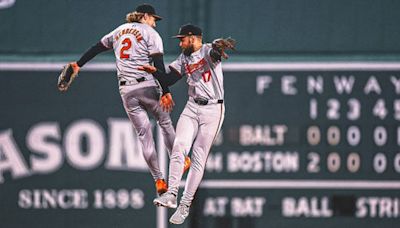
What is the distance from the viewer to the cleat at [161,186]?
376 inches

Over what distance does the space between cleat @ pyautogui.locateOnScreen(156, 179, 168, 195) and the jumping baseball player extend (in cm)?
32

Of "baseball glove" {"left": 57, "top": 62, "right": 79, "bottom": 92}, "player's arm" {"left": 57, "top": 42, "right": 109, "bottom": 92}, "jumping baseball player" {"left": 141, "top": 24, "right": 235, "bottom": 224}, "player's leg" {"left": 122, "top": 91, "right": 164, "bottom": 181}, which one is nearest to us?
"jumping baseball player" {"left": 141, "top": 24, "right": 235, "bottom": 224}

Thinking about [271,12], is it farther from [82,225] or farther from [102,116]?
[82,225]

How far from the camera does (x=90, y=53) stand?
1037cm

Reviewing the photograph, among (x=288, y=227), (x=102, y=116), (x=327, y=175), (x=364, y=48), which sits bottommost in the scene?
(x=288, y=227)

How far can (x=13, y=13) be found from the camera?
11.1m

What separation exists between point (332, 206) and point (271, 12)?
2.61 meters

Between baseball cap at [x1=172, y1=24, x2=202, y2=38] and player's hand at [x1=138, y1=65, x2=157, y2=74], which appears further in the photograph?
baseball cap at [x1=172, y1=24, x2=202, y2=38]

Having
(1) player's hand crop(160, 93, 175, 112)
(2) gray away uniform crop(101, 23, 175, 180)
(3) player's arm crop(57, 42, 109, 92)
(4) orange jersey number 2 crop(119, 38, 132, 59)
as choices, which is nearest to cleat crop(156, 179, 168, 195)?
(2) gray away uniform crop(101, 23, 175, 180)

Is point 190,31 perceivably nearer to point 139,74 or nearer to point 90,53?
point 139,74

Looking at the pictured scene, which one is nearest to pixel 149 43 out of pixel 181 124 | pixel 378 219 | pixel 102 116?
pixel 181 124

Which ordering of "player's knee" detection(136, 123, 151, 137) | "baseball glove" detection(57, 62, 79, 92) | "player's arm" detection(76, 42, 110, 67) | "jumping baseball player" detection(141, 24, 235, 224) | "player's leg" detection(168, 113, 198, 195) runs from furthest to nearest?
"baseball glove" detection(57, 62, 79, 92) → "player's arm" detection(76, 42, 110, 67) → "player's knee" detection(136, 123, 151, 137) → "jumping baseball player" detection(141, 24, 235, 224) → "player's leg" detection(168, 113, 198, 195)

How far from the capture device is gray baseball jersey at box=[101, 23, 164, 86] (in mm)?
8984

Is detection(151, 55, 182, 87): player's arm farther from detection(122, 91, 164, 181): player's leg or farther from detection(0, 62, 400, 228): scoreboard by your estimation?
detection(0, 62, 400, 228): scoreboard
